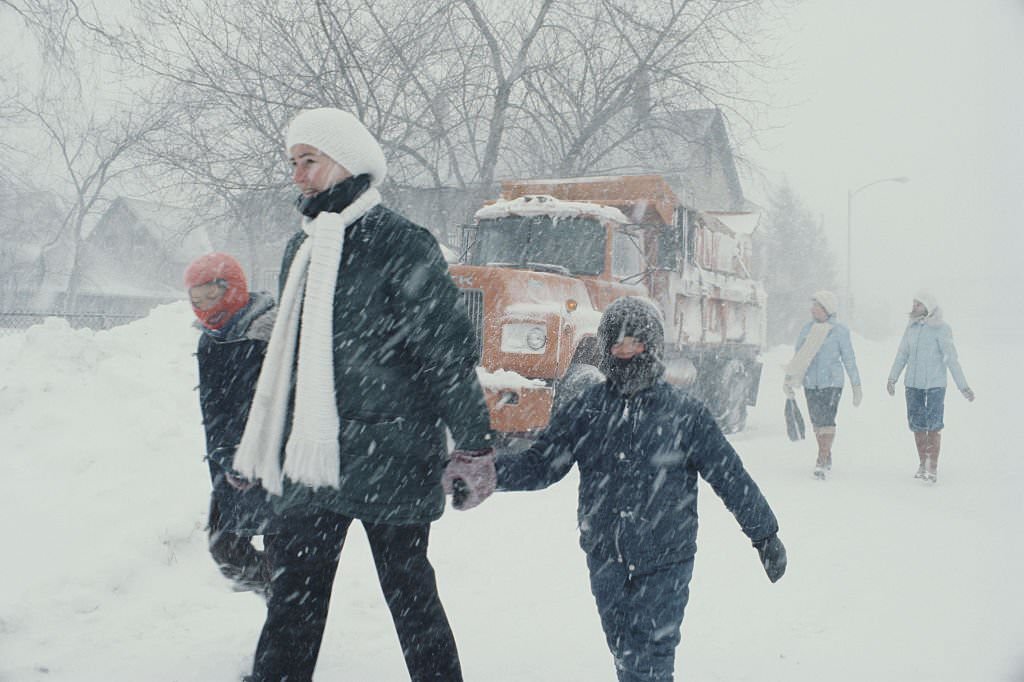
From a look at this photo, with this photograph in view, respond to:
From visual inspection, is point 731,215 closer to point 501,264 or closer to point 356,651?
point 501,264

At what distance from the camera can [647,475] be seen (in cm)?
302

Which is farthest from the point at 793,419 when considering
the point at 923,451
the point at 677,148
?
the point at 677,148

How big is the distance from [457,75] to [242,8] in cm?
359

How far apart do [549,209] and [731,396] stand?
15.8 ft

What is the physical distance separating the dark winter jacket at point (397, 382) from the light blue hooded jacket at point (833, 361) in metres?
7.49

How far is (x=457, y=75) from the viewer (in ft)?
47.9

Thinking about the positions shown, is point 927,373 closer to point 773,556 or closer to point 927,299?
point 927,299

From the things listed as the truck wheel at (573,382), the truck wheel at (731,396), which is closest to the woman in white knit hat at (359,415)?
the truck wheel at (573,382)

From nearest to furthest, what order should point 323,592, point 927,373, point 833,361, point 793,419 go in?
point 323,592 → point 927,373 → point 833,361 → point 793,419

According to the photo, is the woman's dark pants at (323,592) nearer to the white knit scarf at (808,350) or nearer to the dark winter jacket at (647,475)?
the dark winter jacket at (647,475)

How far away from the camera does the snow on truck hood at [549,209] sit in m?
9.20

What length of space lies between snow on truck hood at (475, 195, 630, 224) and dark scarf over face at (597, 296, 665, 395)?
610 cm

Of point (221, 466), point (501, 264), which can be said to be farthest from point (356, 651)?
point (501, 264)

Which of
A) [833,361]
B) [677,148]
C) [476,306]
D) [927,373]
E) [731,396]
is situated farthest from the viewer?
[677,148]
